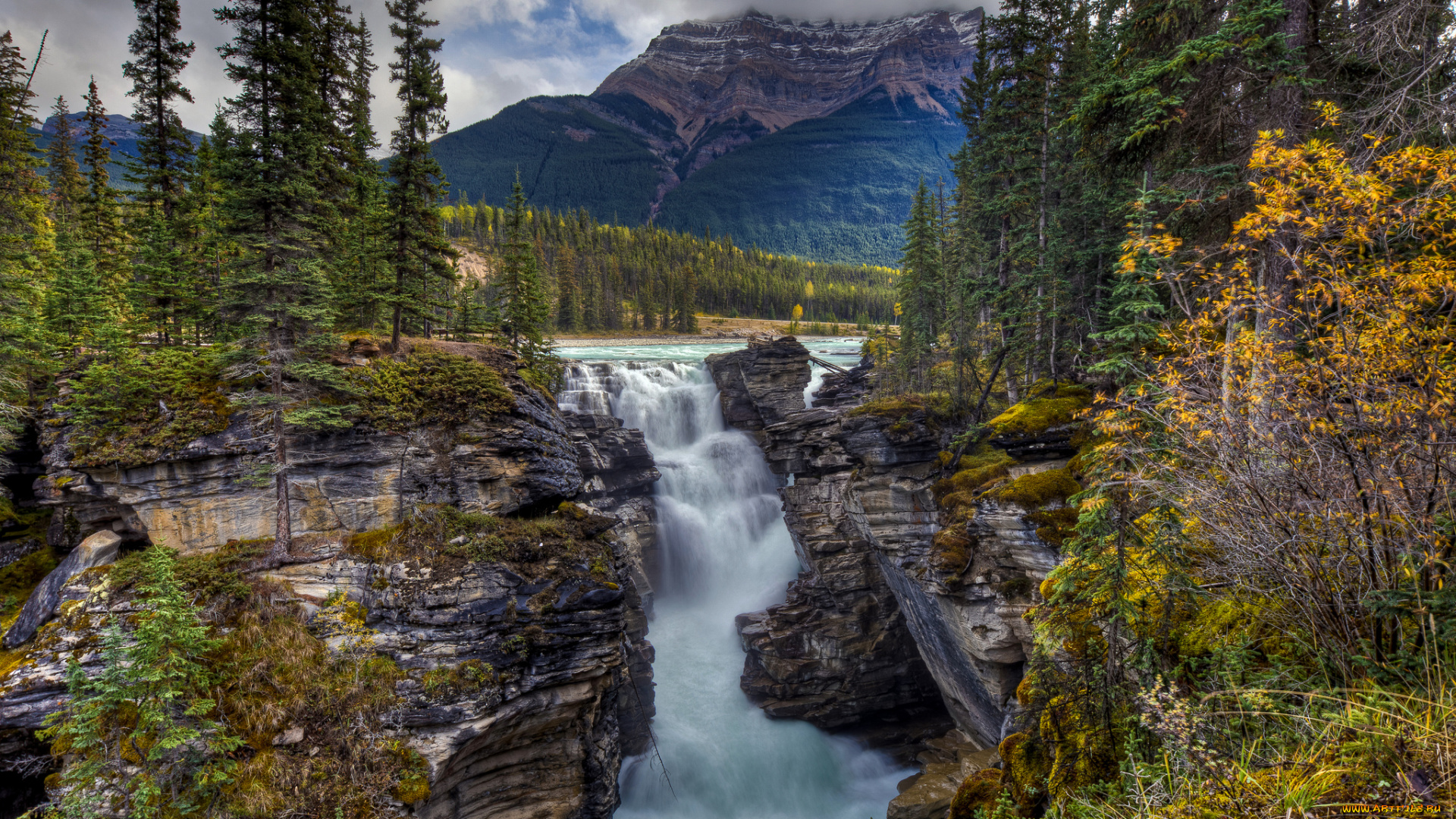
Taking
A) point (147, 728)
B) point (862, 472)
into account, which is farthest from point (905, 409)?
point (147, 728)

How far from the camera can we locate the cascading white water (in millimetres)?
18469

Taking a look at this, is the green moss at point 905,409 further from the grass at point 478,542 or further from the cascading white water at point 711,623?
the grass at point 478,542

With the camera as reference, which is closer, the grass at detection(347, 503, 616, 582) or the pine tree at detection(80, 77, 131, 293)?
the grass at detection(347, 503, 616, 582)

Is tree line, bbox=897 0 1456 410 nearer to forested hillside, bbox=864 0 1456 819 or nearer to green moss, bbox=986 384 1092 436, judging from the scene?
forested hillside, bbox=864 0 1456 819

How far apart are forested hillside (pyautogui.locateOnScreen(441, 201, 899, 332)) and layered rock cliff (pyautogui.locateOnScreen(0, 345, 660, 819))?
58230 mm

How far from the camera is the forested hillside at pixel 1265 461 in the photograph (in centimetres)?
392

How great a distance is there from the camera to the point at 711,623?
25625 millimetres

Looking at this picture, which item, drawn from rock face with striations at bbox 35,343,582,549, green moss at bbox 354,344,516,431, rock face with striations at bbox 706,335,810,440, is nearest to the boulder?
rock face with striations at bbox 35,343,582,549

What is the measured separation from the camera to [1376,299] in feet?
14.4

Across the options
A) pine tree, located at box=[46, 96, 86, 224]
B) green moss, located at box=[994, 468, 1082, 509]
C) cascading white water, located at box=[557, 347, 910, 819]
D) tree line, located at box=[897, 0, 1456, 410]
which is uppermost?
pine tree, located at box=[46, 96, 86, 224]

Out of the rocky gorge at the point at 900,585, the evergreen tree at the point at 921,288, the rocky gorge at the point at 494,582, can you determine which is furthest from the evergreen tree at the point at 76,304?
the evergreen tree at the point at 921,288

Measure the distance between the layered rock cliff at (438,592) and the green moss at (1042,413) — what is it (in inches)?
516

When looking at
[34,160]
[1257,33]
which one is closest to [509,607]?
[1257,33]

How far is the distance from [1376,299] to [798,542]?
21246 millimetres
